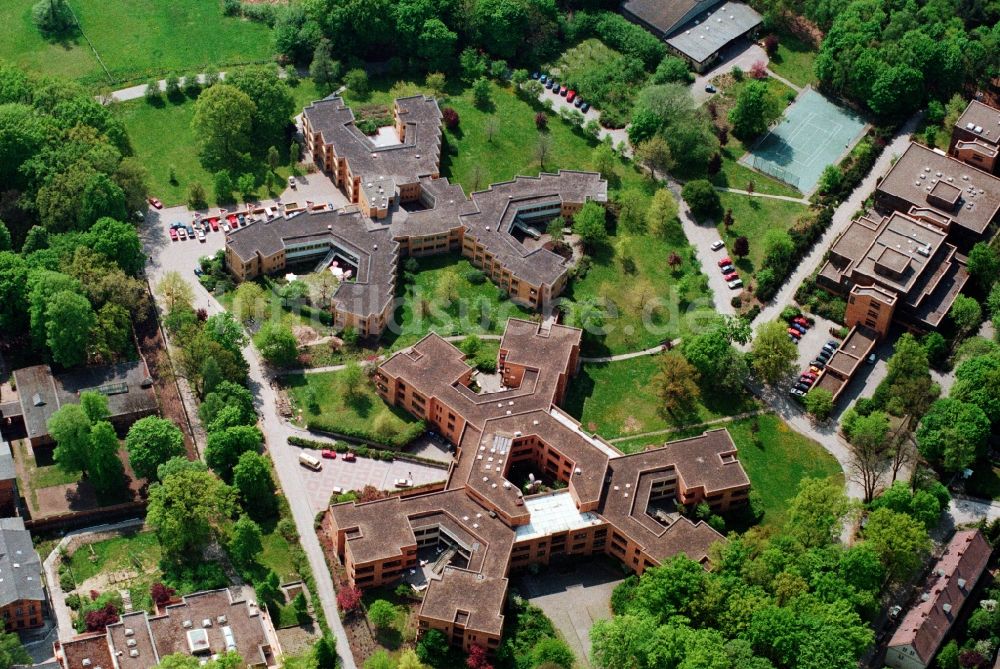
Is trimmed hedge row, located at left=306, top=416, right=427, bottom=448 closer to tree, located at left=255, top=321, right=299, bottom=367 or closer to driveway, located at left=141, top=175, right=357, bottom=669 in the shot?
driveway, located at left=141, top=175, right=357, bottom=669

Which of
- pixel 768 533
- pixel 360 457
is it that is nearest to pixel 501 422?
pixel 360 457

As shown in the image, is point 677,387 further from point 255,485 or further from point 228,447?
point 228,447

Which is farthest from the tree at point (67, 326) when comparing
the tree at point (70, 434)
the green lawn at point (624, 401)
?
the green lawn at point (624, 401)

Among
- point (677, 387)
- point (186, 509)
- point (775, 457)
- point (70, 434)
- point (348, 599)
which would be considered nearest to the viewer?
point (348, 599)

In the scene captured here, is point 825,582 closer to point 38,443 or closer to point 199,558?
point 199,558

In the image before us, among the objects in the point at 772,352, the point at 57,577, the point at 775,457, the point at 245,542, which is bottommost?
the point at 57,577

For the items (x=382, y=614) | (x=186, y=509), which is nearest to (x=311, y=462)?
(x=186, y=509)

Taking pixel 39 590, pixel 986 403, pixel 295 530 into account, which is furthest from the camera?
pixel 986 403
